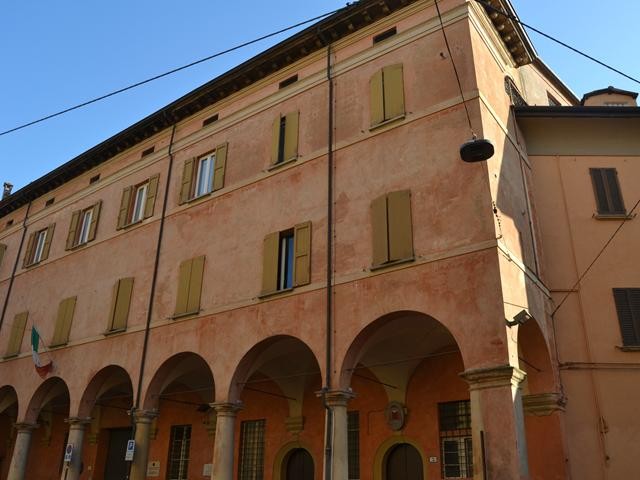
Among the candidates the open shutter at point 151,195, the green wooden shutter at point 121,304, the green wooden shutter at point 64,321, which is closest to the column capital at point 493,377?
the green wooden shutter at point 121,304

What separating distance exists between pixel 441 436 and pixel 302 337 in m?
3.83

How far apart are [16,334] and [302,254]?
12126mm

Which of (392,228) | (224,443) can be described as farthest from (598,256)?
(224,443)

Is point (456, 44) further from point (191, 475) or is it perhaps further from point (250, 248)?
point (191, 475)

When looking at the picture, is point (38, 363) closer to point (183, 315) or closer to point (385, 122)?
point (183, 315)

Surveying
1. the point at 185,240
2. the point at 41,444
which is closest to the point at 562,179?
the point at 185,240

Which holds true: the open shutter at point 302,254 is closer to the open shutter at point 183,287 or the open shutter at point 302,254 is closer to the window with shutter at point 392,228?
the window with shutter at point 392,228

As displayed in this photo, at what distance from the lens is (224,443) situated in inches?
484

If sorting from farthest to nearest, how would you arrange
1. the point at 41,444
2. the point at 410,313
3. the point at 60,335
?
the point at 41,444
the point at 60,335
the point at 410,313

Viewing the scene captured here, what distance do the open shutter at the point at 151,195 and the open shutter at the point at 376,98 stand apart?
7.49m

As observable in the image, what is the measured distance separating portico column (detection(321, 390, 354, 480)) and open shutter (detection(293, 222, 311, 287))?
2.54 m

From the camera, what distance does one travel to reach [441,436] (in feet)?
41.9

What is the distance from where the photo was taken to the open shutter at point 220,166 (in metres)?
15.7

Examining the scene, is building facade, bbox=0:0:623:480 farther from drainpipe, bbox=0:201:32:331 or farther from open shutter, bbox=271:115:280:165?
drainpipe, bbox=0:201:32:331
